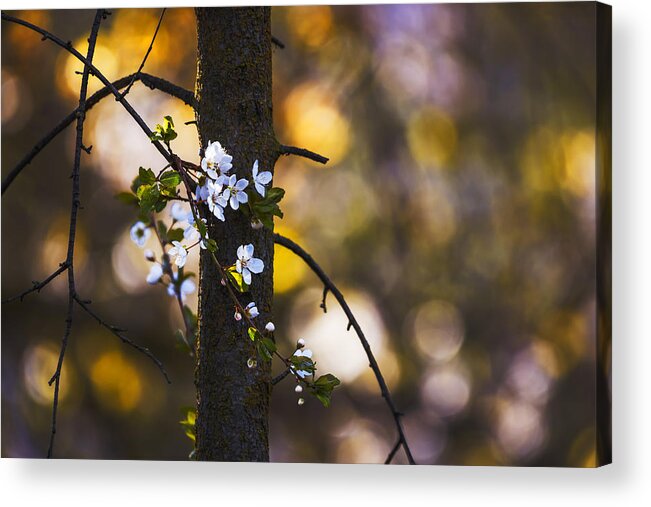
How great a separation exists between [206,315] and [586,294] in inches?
27.1

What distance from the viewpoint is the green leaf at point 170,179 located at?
1311 millimetres

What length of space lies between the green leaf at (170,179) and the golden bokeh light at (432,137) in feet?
2.90

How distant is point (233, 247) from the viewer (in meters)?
1.36

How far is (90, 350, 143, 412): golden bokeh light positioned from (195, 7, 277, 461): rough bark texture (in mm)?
852

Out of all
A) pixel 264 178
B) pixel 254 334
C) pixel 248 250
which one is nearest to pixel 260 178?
pixel 264 178

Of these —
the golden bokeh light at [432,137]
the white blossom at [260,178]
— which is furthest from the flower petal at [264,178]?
the golden bokeh light at [432,137]

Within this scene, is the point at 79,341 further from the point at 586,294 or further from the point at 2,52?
the point at 586,294

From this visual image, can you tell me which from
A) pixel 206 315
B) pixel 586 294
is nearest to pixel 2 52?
pixel 206 315

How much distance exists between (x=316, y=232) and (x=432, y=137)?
39 cm

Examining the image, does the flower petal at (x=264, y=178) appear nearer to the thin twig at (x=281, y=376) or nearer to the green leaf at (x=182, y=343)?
the thin twig at (x=281, y=376)

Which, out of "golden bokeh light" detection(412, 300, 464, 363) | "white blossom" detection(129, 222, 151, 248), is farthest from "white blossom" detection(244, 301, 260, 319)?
"golden bokeh light" detection(412, 300, 464, 363)

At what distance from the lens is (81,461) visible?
1763mm

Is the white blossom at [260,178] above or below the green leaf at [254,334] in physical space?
above

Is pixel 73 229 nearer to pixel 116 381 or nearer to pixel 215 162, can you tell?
pixel 215 162
